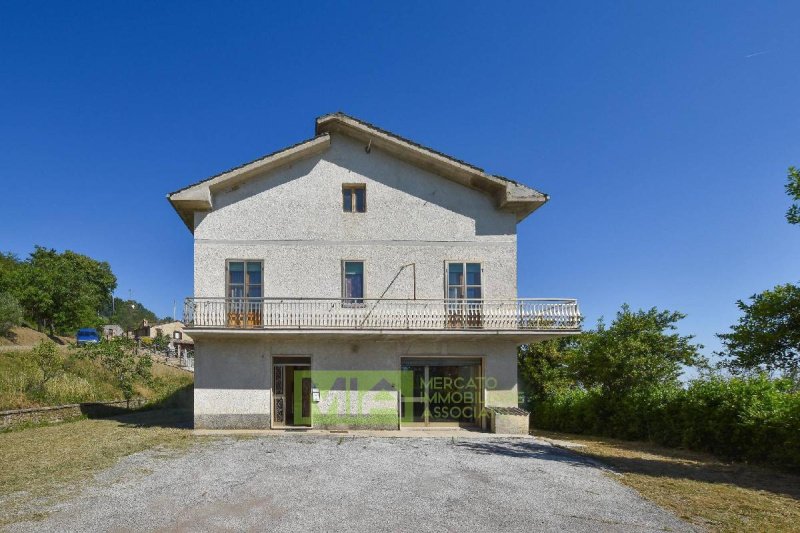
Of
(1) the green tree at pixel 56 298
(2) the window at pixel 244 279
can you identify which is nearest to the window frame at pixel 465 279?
(2) the window at pixel 244 279

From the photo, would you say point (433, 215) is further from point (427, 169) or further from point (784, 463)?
point (784, 463)

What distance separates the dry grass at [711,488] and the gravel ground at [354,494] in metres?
0.58

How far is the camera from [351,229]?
643 inches

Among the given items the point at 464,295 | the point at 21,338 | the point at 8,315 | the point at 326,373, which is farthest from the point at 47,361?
the point at 21,338

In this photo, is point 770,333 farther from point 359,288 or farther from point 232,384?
point 232,384

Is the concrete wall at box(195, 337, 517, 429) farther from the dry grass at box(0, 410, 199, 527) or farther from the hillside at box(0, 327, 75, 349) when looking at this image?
the hillside at box(0, 327, 75, 349)

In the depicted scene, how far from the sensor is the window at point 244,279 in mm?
15859

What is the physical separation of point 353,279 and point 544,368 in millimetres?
11924

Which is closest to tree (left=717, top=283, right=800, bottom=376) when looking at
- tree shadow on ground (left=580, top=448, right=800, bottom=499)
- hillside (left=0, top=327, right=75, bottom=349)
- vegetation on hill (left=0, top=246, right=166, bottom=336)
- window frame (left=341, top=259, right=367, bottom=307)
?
tree shadow on ground (left=580, top=448, right=800, bottom=499)

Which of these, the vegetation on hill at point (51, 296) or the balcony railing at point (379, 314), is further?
the vegetation on hill at point (51, 296)

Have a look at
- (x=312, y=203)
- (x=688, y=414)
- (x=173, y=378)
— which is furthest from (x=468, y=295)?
(x=173, y=378)

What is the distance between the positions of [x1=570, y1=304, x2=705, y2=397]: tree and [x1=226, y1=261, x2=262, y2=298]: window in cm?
1359

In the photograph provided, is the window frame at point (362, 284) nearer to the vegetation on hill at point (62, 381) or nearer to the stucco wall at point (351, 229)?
the stucco wall at point (351, 229)

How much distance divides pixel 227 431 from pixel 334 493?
26.9 feet
